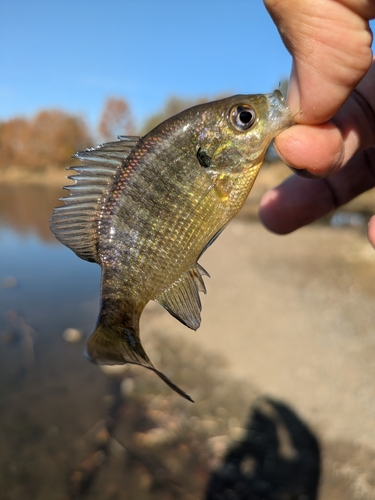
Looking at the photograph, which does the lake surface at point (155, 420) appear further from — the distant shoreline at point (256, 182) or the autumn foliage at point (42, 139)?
the autumn foliage at point (42, 139)

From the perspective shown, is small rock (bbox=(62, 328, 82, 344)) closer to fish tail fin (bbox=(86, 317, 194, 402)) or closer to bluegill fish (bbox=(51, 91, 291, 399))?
bluegill fish (bbox=(51, 91, 291, 399))

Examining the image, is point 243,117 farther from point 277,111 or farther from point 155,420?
point 155,420

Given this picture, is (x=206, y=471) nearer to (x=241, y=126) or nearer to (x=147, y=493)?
(x=147, y=493)

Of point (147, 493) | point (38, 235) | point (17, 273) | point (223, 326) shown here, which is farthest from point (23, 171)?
point (147, 493)

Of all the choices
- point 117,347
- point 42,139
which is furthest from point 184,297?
point 42,139

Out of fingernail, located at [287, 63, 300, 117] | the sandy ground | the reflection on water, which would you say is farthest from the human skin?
the sandy ground

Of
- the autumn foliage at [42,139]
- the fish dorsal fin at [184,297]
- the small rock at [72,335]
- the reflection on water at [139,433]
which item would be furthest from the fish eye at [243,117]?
the autumn foliage at [42,139]
